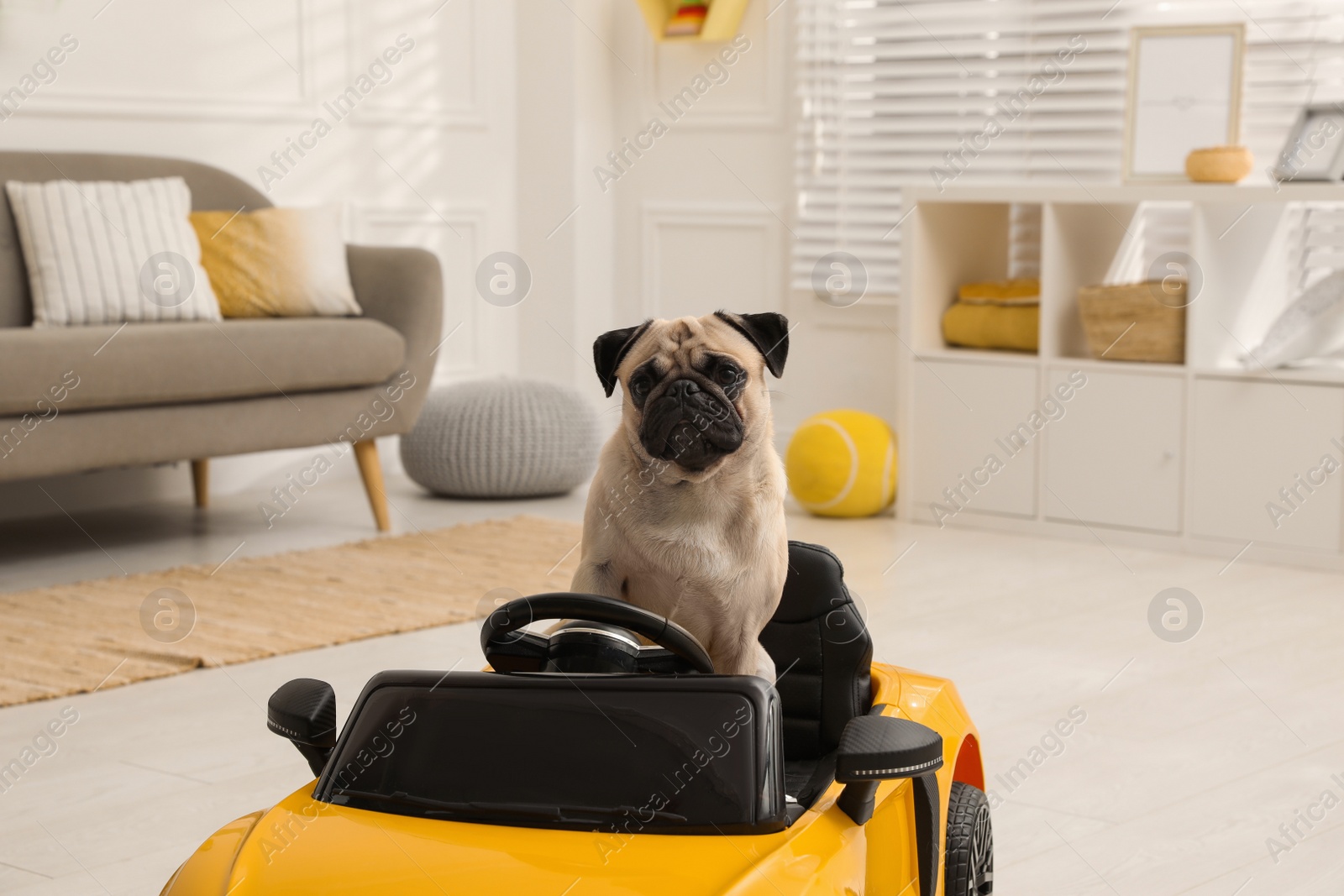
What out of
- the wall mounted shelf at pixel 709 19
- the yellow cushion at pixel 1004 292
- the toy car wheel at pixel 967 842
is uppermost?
the wall mounted shelf at pixel 709 19

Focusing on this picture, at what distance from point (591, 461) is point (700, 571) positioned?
3862mm

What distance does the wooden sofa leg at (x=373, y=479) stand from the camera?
4855 millimetres

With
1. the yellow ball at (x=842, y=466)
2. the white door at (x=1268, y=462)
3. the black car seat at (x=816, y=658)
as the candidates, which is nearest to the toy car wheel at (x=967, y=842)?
the black car seat at (x=816, y=658)

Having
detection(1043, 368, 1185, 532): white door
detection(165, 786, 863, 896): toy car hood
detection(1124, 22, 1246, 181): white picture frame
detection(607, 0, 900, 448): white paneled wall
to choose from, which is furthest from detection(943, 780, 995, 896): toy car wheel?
detection(607, 0, 900, 448): white paneled wall

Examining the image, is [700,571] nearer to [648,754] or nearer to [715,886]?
[648,754]

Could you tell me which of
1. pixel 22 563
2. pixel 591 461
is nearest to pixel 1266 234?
pixel 591 461

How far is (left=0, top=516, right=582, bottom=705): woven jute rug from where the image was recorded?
10.9 ft

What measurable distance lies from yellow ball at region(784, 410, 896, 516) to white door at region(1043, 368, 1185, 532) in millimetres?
577

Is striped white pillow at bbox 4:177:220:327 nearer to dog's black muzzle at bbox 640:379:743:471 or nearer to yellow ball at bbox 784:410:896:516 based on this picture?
yellow ball at bbox 784:410:896:516

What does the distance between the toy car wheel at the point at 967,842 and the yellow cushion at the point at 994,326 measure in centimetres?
332

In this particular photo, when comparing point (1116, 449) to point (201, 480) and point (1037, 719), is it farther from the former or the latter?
point (201, 480)

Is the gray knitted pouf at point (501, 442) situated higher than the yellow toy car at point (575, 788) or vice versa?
the yellow toy car at point (575, 788)

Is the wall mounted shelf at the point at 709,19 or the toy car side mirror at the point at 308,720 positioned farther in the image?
the wall mounted shelf at the point at 709,19

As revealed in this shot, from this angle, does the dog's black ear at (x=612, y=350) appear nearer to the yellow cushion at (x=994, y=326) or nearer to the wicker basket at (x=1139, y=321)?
the wicker basket at (x=1139, y=321)
